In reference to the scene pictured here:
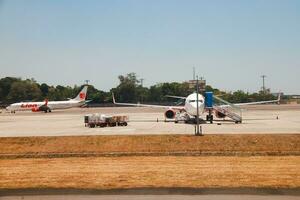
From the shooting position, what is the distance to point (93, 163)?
2445cm

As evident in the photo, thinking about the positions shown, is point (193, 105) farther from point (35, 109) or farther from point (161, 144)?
point (35, 109)

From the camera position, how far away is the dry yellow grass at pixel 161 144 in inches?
1145

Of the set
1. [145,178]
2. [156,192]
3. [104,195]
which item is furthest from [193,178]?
[104,195]

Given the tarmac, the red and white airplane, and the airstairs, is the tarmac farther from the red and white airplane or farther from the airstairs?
the red and white airplane

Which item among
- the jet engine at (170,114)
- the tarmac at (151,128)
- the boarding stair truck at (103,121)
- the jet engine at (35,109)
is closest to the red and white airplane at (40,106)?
the jet engine at (35,109)

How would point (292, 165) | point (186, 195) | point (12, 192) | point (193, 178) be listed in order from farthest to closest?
1. point (292, 165)
2. point (193, 178)
3. point (12, 192)
4. point (186, 195)

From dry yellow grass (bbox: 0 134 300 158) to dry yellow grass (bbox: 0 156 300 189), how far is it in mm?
3051

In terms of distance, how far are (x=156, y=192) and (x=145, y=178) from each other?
314 cm

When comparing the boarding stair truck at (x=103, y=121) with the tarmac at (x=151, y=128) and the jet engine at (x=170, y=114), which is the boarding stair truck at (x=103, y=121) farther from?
the jet engine at (x=170, y=114)

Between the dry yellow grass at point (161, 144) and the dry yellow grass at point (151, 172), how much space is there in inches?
120

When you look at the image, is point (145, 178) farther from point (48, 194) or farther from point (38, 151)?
point (38, 151)

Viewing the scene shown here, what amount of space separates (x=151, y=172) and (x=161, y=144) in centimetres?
1125

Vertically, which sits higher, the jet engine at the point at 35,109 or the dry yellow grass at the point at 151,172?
the jet engine at the point at 35,109

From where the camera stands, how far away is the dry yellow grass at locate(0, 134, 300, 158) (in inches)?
1145
